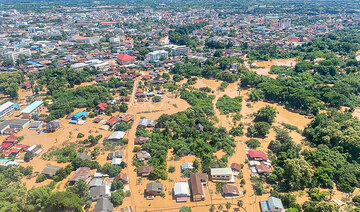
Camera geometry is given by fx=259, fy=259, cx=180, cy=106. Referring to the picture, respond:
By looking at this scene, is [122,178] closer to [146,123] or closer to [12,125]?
[146,123]

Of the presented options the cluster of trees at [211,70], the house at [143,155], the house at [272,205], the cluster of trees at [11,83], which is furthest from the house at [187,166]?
the cluster of trees at [11,83]

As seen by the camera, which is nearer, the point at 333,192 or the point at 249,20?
the point at 333,192

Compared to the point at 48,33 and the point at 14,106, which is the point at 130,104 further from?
the point at 48,33

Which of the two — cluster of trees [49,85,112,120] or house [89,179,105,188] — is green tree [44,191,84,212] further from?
cluster of trees [49,85,112,120]

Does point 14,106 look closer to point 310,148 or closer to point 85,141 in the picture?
point 85,141

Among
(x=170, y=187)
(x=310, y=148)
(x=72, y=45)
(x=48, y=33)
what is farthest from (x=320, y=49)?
(x=48, y=33)

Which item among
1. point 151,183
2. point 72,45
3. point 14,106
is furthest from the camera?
point 72,45

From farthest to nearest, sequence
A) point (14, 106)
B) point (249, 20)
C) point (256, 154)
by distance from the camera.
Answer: point (249, 20) → point (14, 106) → point (256, 154)

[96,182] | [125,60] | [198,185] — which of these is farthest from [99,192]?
[125,60]
